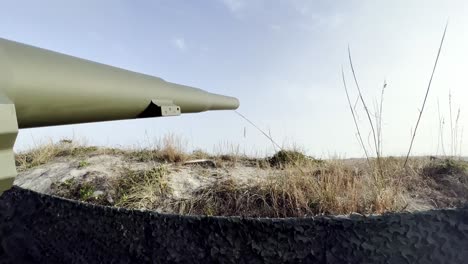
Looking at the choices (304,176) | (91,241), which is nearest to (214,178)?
(304,176)

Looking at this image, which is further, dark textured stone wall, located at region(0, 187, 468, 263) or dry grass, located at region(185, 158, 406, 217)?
dry grass, located at region(185, 158, 406, 217)

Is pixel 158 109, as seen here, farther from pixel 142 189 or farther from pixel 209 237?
pixel 142 189

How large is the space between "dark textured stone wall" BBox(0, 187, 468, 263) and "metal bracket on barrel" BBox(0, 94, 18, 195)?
1.40 meters

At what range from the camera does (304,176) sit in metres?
3.42

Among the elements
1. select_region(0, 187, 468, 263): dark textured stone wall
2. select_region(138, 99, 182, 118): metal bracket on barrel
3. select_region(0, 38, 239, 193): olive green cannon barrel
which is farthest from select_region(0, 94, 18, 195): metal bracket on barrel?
select_region(0, 187, 468, 263): dark textured stone wall

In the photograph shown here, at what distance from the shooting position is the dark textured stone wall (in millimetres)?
1726

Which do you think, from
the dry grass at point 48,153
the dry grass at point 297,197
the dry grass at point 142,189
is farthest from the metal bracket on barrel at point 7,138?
the dry grass at point 48,153

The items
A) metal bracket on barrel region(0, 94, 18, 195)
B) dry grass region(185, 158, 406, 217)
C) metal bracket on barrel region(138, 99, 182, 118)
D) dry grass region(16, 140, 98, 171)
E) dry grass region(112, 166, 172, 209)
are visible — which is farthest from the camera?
dry grass region(16, 140, 98, 171)

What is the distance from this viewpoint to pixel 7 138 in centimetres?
71

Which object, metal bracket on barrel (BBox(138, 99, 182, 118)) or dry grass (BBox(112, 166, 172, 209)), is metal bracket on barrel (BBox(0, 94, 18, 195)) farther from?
dry grass (BBox(112, 166, 172, 209))

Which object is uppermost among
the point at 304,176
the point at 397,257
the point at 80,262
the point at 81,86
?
the point at 81,86

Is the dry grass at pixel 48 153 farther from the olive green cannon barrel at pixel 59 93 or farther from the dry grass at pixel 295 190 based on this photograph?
the olive green cannon barrel at pixel 59 93

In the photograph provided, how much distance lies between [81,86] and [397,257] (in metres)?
1.59

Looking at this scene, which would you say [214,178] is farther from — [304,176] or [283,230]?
[283,230]
